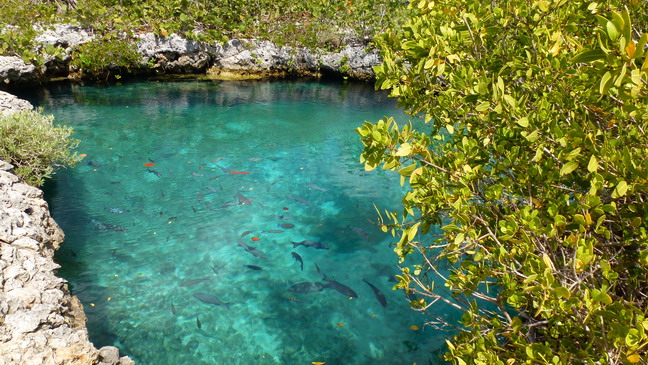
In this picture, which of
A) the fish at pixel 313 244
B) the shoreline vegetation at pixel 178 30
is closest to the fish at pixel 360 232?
the fish at pixel 313 244

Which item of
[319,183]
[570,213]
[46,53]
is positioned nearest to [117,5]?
[46,53]

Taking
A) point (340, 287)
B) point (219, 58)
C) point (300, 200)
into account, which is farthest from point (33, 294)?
point (219, 58)

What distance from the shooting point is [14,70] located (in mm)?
15070

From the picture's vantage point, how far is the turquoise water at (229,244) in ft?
17.1

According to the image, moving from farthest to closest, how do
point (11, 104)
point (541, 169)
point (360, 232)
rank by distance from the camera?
point (11, 104), point (360, 232), point (541, 169)

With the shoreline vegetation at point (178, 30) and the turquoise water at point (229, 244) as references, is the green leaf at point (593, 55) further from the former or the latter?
the shoreline vegetation at point (178, 30)

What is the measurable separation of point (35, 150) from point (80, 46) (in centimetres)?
1220

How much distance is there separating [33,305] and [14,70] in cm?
1463

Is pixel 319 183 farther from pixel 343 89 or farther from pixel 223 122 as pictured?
pixel 343 89

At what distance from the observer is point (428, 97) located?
3.51 meters

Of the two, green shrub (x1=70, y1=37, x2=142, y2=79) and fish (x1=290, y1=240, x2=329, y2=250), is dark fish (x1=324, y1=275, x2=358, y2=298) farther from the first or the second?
green shrub (x1=70, y1=37, x2=142, y2=79)

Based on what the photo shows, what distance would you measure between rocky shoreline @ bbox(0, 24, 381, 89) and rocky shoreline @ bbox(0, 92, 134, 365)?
44.8 feet

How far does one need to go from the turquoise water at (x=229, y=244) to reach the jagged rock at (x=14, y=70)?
2876 mm

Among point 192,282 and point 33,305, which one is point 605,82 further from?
point 192,282
